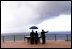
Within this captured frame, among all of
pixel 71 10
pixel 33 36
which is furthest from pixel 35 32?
pixel 71 10

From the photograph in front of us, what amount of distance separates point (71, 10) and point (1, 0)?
262 centimetres

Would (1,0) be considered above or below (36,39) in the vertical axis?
above

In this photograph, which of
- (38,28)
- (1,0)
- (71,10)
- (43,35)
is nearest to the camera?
(1,0)

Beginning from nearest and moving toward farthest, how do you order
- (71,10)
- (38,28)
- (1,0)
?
(1,0) < (71,10) < (38,28)

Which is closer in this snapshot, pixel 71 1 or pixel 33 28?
pixel 71 1

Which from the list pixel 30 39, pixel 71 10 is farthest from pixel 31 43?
pixel 71 10

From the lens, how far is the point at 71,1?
6574 millimetres

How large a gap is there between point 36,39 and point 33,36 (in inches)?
14.3

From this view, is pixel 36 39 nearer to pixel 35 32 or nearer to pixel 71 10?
pixel 35 32

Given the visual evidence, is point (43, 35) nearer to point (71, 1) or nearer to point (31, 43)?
point (31, 43)

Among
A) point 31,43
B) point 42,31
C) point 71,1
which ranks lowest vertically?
point 31,43

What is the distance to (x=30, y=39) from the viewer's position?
13594 millimetres

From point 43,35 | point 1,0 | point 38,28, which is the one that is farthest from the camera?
point 38,28

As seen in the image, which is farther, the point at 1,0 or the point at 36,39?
the point at 36,39
